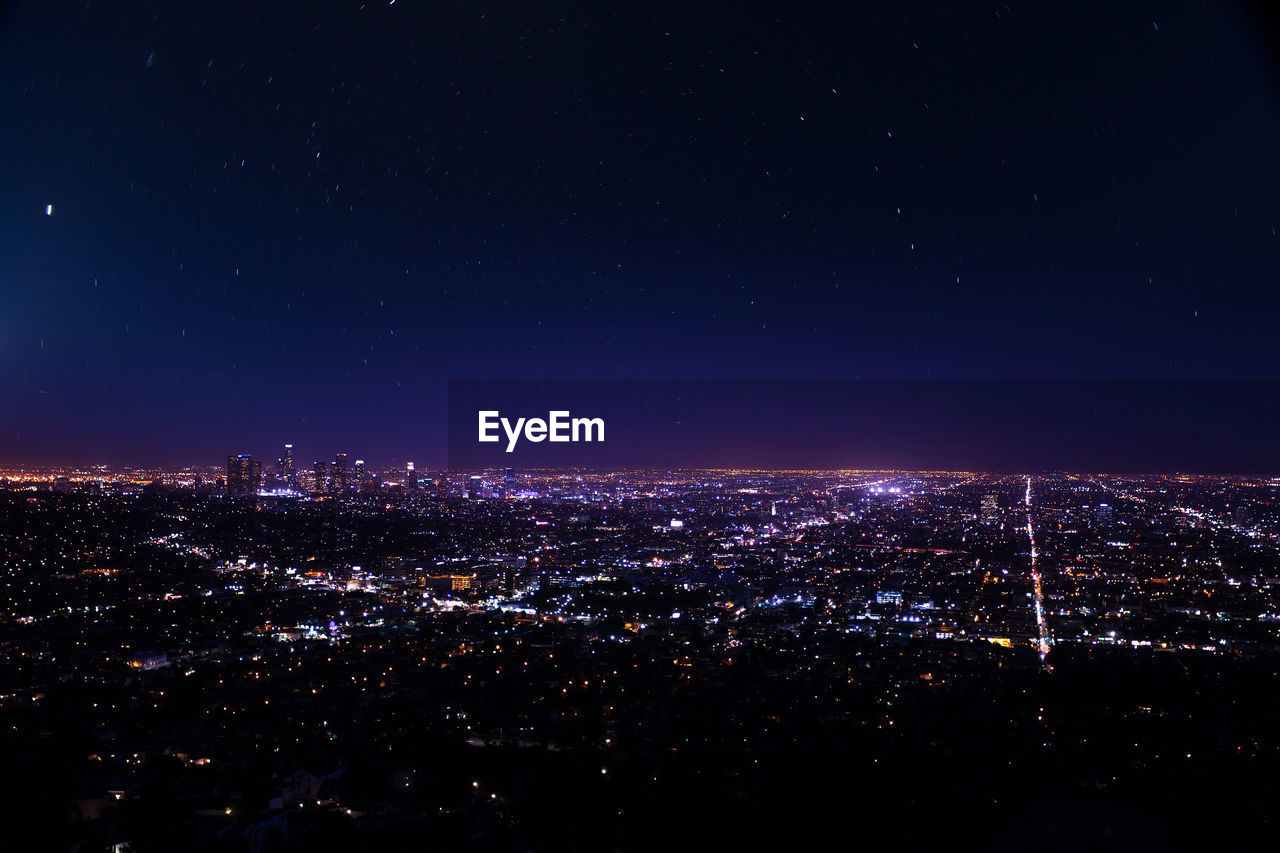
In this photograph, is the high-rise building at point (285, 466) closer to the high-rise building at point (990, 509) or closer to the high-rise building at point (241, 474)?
the high-rise building at point (241, 474)

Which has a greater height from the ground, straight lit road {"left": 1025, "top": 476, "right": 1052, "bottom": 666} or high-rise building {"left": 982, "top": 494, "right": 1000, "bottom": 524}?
high-rise building {"left": 982, "top": 494, "right": 1000, "bottom": 524}

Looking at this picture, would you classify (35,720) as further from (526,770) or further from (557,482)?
(557,482)

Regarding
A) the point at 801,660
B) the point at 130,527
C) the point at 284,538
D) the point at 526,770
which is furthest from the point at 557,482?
the point at 526,770

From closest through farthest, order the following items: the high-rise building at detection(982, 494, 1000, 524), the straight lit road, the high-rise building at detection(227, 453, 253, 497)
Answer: the straight lit road → the high-rise building at detection(982, 494, 1000, 524) → the high-rise building at detection(227, 453, 253, 497)

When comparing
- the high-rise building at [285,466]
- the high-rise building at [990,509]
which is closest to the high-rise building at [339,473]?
the high-rise building at [285,466]

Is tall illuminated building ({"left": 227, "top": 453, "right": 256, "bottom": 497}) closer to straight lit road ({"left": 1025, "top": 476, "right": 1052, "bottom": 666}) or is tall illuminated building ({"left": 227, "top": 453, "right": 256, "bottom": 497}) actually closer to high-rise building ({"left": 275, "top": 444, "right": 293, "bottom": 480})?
high-rise building ({"left": 275, "top": 444, "right": 293, "bottom": 480})

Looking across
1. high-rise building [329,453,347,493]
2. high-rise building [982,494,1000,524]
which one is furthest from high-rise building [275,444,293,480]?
high-rise building [982,494,1000,524]

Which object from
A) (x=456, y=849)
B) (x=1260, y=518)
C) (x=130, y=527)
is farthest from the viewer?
(x=1260, y=518)
